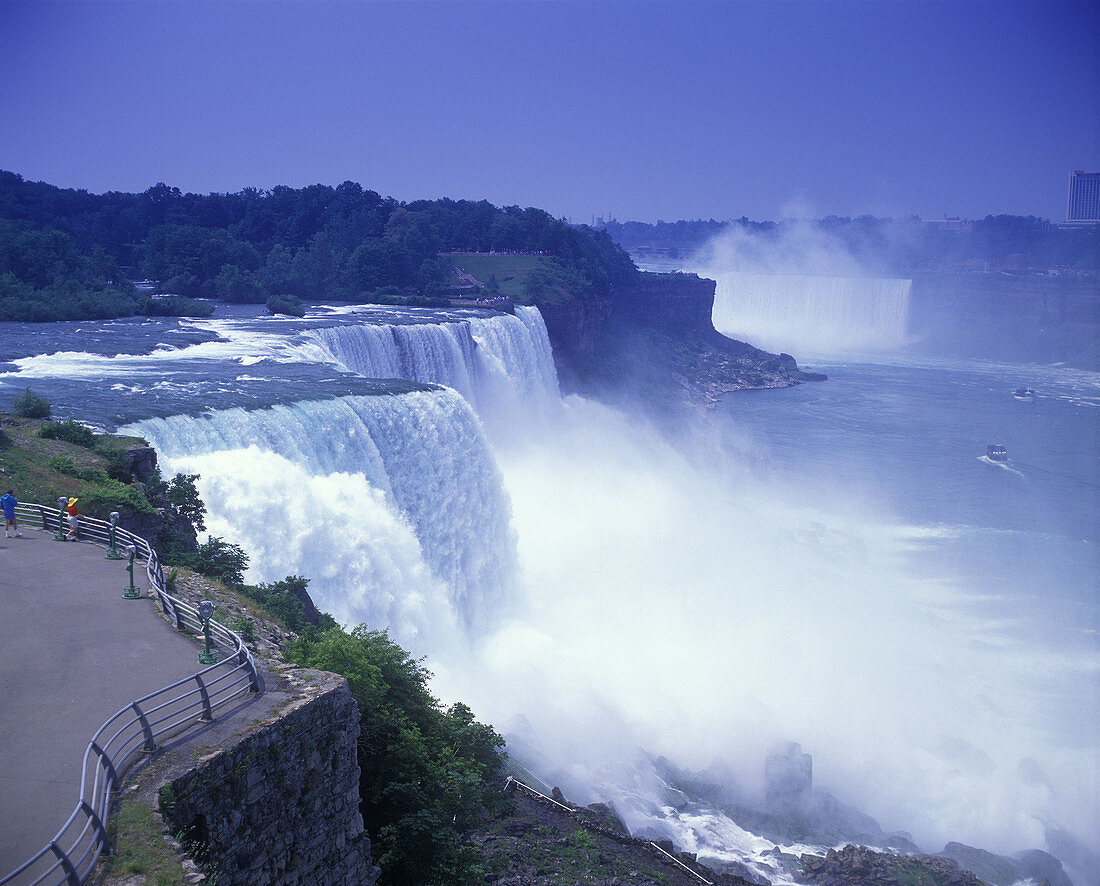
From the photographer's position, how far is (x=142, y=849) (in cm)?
564

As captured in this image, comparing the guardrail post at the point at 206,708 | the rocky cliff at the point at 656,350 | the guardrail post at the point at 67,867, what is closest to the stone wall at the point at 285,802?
the guardrail post at the point at 206,708

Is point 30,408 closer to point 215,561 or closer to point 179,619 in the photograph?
point 215,561

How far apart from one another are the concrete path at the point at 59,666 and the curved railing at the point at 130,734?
16 cm

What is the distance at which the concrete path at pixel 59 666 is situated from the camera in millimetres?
6141

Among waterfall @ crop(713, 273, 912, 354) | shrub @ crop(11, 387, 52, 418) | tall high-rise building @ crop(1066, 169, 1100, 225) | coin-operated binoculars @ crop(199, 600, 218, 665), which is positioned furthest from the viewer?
tall high-rise building @ crop(1066, 169, 1100, 225)

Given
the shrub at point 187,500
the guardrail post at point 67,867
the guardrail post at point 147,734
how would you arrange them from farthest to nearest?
the shrub at point 187,500
the guardrail post at point 147,734
the guardrail post at point 67,867

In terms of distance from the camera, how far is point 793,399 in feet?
214

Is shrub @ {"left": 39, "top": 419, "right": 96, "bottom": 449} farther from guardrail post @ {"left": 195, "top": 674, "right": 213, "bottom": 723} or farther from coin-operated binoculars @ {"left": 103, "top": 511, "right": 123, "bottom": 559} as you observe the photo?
guardrail post @ {"left": 195, "top": 674, "right": 213, "bottom": 723}

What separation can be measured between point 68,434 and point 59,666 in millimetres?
9793

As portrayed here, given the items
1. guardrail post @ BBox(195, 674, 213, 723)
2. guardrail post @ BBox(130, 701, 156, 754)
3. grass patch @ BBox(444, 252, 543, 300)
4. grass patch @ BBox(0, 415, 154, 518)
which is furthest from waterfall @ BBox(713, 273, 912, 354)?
guardrail post @ BBox(130, 701, 156, 754)

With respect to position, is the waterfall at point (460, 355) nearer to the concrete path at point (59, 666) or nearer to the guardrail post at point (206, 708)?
the concrete path at point (59, 666)

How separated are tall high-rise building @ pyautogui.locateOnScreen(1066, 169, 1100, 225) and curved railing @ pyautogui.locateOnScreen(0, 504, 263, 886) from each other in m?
226

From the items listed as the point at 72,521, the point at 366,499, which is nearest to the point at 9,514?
the point at 72,521

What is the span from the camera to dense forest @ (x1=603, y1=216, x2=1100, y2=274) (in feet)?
420
